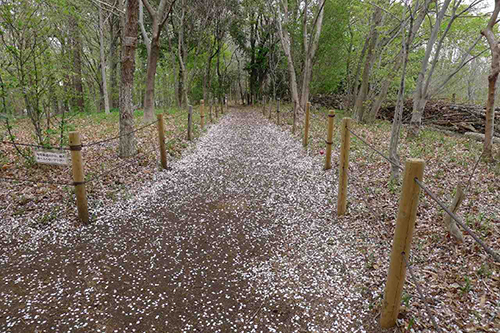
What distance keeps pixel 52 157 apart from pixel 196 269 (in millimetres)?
2898

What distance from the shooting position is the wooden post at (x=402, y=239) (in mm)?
2246

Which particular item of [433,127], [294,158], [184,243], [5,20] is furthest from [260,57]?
[184,243]

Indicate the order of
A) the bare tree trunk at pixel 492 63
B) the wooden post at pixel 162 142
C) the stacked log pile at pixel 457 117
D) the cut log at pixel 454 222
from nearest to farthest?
1. the cut log at pixel 454 222
2. the bare tree trunk at pixel 492 63
3. the wooden post at pixel 162 142
4. the stacked log pile at pixel 457 117

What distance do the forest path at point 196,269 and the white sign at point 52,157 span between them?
1.09m

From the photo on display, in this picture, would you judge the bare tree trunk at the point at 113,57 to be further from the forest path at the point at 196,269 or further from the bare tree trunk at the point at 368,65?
the forest path at the point at 196,269

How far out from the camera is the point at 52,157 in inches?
168

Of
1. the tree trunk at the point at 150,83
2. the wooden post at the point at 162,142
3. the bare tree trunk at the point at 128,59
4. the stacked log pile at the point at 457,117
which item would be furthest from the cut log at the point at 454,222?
the tree trunk at the point at 150,83

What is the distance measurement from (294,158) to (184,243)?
205 inches

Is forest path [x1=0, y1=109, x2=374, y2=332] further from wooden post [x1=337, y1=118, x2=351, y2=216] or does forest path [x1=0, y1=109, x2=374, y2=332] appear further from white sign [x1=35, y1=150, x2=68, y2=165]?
white sign [x1=35, y1=150, x2=68, y2=165]

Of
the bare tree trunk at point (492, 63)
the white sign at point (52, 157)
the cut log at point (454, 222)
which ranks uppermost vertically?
the bare tree trunk at point (492, 63)

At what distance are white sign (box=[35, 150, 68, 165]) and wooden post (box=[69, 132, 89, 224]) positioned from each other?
0.26m

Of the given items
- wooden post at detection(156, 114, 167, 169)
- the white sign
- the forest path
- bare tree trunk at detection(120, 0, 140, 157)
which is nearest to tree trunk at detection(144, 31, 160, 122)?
bare tree trunk at detection(120, 0, 140, 157)

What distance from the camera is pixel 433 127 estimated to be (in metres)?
13.7

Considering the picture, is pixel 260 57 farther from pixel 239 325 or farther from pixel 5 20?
pixel 239 325
